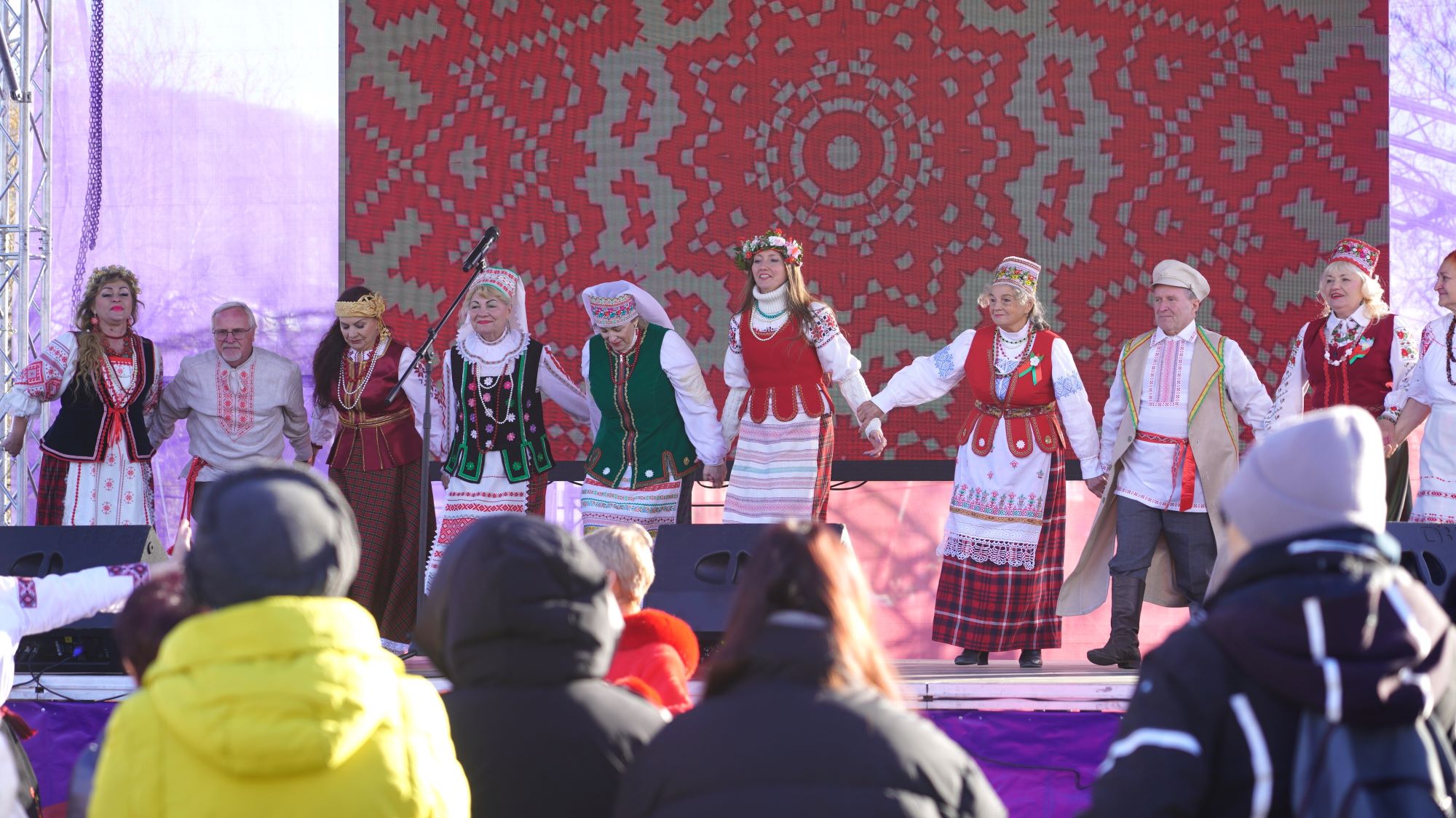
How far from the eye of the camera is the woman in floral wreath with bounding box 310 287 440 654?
5.68 meters

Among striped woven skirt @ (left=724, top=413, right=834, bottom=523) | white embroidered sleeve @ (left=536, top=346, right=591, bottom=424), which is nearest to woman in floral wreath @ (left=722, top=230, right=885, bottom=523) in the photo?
striped woven skirt @ (left=724, top=413, right=834, bottom=523)

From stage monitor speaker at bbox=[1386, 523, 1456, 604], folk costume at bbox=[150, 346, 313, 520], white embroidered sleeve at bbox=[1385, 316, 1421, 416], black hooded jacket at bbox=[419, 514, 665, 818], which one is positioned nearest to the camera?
black hooded jacket at bbox=[419, 514, 665, 818]

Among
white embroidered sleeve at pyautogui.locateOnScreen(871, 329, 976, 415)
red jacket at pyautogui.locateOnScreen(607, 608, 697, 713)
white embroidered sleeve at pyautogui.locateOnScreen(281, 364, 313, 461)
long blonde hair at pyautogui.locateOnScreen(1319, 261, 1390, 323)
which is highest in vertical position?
long blonde hair at pyautogui.locateOnScreen(1319, 261, 1390, 323)

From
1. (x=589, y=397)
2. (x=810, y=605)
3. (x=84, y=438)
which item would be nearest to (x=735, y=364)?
(x=589, y=397)

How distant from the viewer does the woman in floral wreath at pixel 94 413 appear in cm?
556

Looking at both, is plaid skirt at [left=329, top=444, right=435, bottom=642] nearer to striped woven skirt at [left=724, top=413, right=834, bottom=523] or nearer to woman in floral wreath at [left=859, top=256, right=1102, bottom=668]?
striped woven skirt at [left=724, top=413, right=834, bottom=523]

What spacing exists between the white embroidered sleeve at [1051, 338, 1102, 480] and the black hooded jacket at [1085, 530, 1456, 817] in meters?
3.53

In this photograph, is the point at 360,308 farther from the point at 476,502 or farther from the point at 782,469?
the point at 782,469

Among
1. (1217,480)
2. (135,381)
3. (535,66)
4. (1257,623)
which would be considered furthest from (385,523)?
(1257,623)

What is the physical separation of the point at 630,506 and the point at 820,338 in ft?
3.04

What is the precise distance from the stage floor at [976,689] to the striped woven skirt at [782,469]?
3.03 ft

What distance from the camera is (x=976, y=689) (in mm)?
3969

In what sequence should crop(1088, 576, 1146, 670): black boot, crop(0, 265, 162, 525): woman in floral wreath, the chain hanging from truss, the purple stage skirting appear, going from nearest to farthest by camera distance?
the purple stage skirting < crop(1088, 576, 1146, 670): black boot < crop(0, 265, 162, 525): woman in floral wreath < the chain hanging from truss

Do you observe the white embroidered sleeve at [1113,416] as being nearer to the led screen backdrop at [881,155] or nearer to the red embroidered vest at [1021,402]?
the red embroidered vest at [1021,402]
